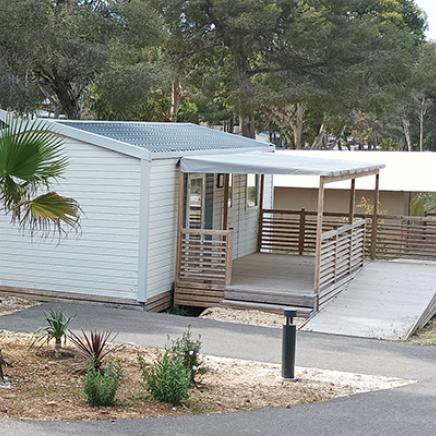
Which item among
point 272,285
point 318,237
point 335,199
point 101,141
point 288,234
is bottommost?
point 272,285

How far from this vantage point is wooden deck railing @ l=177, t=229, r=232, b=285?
43.0 feet

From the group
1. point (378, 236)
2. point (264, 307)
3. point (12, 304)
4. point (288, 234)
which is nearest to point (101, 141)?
point (12, 304)

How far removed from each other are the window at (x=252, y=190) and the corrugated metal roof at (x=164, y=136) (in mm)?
743

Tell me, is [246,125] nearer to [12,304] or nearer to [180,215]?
[180,215]

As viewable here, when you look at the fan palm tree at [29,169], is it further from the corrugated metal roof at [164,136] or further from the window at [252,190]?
the window at [252,190]

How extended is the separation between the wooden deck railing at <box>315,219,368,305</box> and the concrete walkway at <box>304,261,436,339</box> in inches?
6.9

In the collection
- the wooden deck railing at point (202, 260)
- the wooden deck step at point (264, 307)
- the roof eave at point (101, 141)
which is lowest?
the wooden deck step at point (264, 307)

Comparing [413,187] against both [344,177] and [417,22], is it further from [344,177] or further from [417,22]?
[417,22]

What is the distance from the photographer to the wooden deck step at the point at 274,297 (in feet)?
41.5

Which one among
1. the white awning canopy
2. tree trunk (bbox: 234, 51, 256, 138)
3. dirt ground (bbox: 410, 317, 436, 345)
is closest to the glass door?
the white awning canopy

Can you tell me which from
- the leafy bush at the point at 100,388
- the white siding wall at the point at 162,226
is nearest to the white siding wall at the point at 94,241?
the white siding wall at the point at 162,226

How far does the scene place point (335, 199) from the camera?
968 inches

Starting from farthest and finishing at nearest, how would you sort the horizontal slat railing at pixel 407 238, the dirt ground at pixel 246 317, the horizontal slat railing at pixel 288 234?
1. the horizontal slat railing at pixel 288 234
2. the horizontal slat railing at pixel 407 238
3. the dirt ground at pixel 246 317

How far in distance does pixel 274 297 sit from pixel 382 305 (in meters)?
1.77
